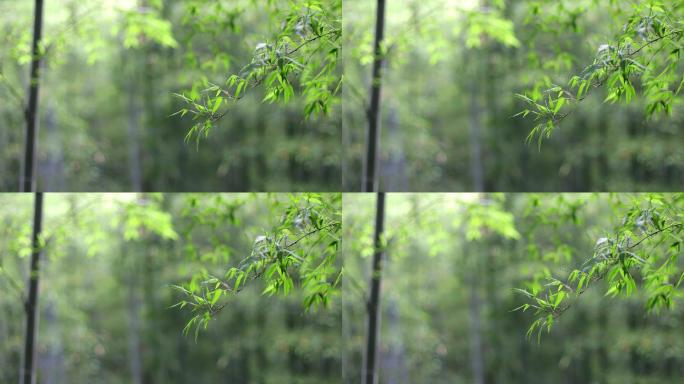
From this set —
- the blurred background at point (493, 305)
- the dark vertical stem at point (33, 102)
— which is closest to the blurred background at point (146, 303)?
the dark vertical stem at point (33, 102)

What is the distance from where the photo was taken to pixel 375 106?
2578 mm

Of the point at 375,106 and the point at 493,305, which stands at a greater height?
the point at 375,106

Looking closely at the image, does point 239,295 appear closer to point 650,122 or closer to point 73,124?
point 73,124

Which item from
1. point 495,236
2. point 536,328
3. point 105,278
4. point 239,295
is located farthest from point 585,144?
point 105,278

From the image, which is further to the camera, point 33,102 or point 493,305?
point 493,305

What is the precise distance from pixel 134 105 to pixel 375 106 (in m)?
0.84

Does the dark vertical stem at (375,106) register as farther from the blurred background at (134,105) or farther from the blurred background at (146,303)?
the blurred background at (146,303)

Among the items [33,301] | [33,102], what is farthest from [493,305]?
[33,102]

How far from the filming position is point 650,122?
8.57ft

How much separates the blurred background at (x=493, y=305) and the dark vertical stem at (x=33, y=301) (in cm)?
110

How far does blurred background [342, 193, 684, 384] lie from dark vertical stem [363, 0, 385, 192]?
111 millimetres

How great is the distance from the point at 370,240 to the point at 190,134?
28.8 inches

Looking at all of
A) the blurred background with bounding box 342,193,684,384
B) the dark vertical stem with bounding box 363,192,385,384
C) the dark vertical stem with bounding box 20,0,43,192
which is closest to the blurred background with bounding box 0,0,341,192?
the dark vertical stem with bounding box 20,0,43,192

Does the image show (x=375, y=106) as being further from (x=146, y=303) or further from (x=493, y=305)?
(x=146, y=303)
